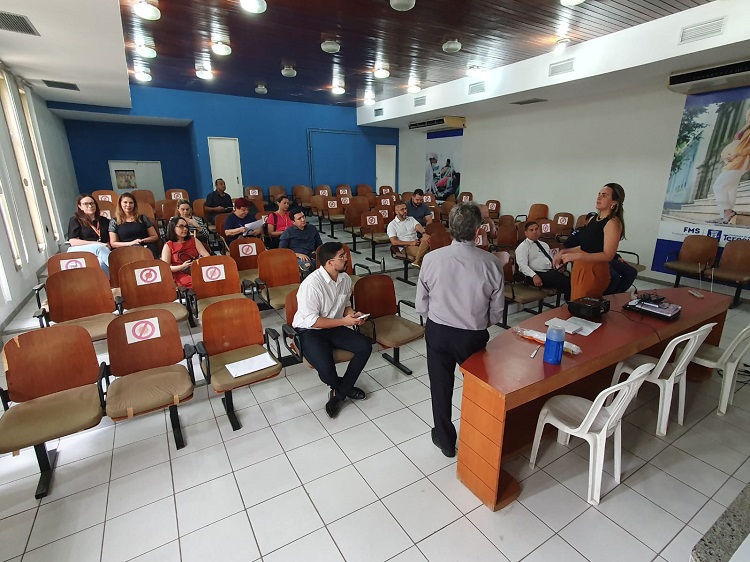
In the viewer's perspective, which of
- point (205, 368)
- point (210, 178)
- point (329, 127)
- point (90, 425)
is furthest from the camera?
point (329, 127)

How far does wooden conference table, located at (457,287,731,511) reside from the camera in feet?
6.06

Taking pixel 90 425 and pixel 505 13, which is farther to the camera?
pixel 505 13

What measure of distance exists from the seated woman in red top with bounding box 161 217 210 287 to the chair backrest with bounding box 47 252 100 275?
2.17 ft

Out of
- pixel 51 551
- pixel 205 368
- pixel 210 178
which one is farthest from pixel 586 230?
pixel 210 178

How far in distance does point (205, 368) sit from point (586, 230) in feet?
10.0

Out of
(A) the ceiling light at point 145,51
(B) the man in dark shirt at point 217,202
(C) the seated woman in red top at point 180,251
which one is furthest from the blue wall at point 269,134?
(C) the seated woman in red top at point 180,251

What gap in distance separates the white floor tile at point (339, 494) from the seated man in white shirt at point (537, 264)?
9.47 ft

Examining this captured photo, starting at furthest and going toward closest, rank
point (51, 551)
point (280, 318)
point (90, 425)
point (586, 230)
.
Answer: point (280, 318) → point (586, 230) → point (90, 425) → point (51, 551)

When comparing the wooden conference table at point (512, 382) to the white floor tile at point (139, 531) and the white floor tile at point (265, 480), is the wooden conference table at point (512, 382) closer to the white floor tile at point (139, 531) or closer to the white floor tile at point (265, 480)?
the white floor tile at point (265, 480)

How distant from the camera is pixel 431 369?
89.5 inches

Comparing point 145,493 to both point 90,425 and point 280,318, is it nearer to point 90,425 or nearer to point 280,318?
point 90,425

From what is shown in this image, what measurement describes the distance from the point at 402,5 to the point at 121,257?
12.4 feet

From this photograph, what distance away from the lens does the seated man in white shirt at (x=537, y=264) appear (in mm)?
4145

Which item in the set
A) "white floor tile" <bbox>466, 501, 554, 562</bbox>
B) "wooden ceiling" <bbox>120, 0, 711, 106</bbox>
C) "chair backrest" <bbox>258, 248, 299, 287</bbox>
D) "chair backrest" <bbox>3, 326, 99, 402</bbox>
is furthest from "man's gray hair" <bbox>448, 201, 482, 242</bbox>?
"wooden ceiling" <bbox>120, 0, 711, 106</bbox>
